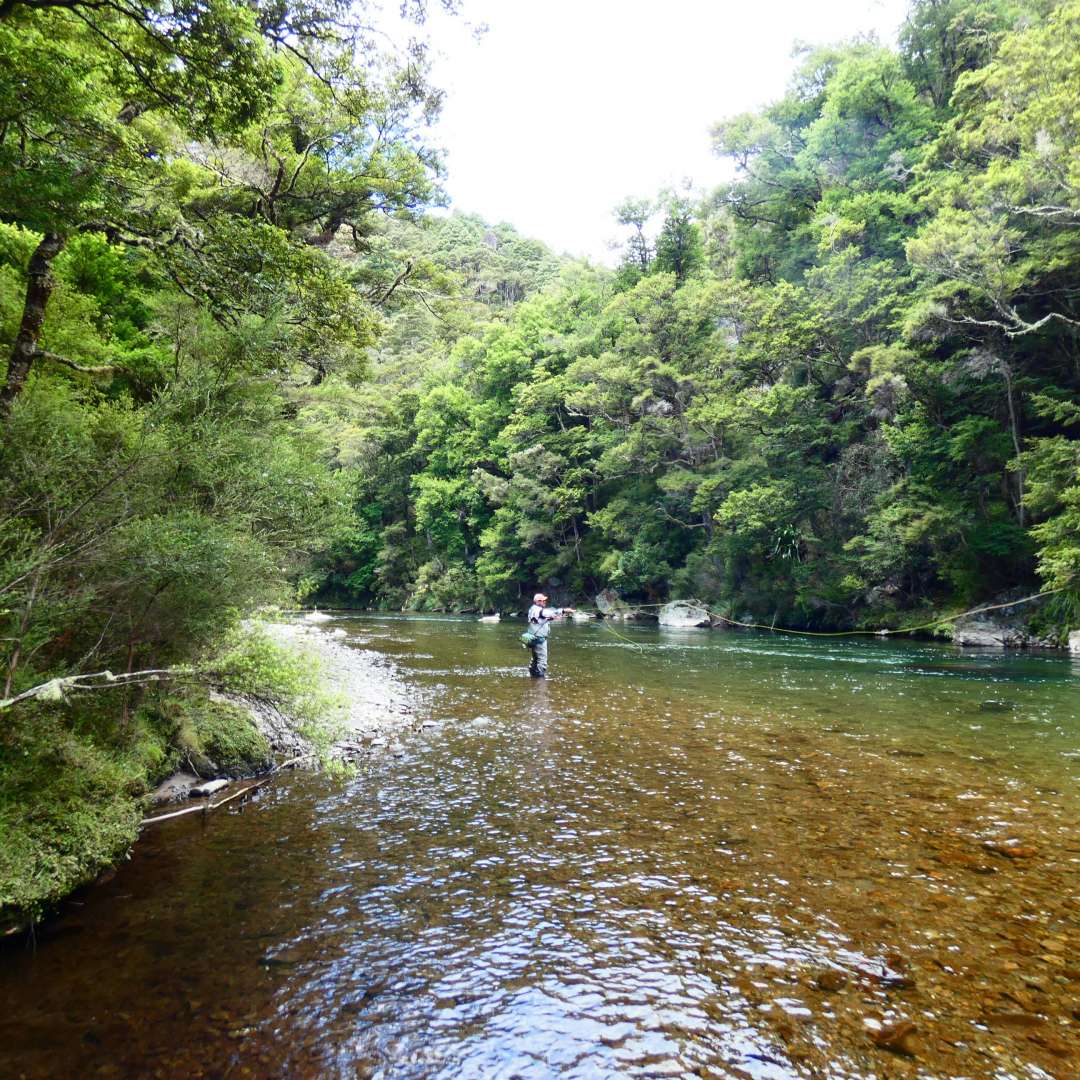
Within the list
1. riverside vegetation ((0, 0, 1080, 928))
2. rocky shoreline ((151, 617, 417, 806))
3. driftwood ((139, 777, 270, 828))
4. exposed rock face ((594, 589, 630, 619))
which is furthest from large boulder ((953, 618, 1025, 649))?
driftwood ((139, 777, 270, 828))

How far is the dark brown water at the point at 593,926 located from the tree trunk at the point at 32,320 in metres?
4.35

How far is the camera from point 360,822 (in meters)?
6.45

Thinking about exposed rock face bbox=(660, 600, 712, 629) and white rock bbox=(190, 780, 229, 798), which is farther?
exposed rock face bbox=(660, 600, 712, 629)

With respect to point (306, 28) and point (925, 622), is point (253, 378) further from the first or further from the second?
point (925, 622)

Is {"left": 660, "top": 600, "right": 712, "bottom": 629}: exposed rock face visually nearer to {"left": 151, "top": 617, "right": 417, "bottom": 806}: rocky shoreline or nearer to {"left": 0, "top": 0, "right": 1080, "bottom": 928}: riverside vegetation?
{"left": 0, "top": 0, "right": 1080, "bottom": 928}: riverside vegetation

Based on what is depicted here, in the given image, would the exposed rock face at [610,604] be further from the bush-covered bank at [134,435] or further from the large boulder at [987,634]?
the bush-covered bank at [134,435]

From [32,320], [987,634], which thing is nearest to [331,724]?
[32,320]

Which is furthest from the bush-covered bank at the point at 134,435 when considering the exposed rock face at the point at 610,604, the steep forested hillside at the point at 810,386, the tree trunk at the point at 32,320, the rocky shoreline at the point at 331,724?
the exposed rock face at the point at 610,604

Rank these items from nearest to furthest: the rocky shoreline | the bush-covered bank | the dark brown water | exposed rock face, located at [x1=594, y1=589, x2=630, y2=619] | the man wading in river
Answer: the dark brown water
the bush-covered bank
the rocky shoreline
the man wading in river
exposed rock face, located at [x1=594, y1=589, x2=630, y2=619]

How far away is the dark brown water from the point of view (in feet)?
11.1

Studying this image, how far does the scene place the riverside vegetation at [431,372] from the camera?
5.41 m

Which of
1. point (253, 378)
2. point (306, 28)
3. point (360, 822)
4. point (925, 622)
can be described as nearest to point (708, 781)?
point (360, 822)

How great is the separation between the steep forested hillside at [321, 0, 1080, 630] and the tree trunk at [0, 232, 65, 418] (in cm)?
391

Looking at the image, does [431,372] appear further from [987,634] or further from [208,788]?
[208,788]
